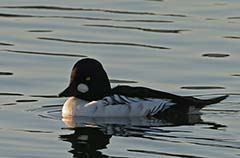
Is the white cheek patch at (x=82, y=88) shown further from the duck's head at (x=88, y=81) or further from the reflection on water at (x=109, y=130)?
the reflection on water at (x=109, y=130)

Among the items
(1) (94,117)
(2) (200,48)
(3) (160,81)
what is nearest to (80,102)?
(1) (94,117)

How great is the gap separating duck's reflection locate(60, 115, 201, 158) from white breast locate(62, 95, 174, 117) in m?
0.14

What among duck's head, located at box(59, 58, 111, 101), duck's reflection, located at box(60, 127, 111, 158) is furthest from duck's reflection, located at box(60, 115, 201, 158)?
duck's head, located at box(59, 58, 111, 101)

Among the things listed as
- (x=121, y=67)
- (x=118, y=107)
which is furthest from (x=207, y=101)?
(x=121, y=67)

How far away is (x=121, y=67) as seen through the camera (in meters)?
21.3

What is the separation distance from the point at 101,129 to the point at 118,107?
96 cm

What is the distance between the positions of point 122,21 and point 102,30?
73cm

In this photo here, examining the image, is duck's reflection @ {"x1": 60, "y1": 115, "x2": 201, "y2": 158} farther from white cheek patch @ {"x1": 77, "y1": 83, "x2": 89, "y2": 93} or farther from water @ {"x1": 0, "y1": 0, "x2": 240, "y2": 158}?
white cheek patch @ {"x1": 77, "y1": 83, "x2": 89, "y2": 93}

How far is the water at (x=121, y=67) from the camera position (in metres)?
16.7

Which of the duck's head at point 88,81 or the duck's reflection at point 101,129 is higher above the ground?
the duck's head at point 88,81

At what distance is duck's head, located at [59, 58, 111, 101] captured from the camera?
62.7 ft

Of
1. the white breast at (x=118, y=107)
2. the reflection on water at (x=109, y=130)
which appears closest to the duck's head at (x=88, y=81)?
the white breast at (x=118, y=107)

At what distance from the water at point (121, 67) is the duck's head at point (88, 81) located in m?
0.41

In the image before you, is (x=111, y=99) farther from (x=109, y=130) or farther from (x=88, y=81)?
(x=109, y=130)
